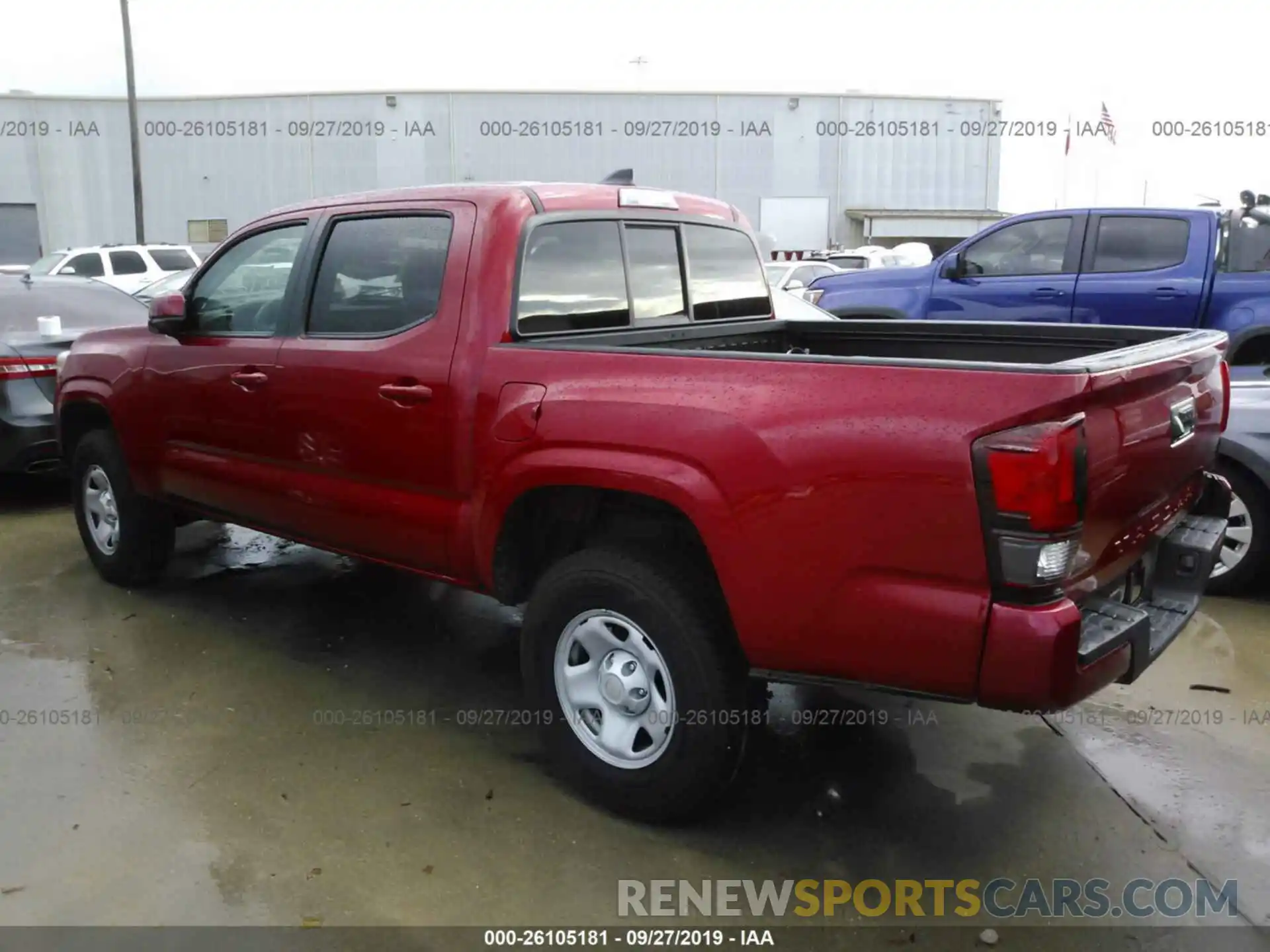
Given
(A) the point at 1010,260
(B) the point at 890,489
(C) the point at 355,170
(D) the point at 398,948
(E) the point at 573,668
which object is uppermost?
(C) the point at 355,170

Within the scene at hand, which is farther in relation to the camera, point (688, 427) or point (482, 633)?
point (482, 633)

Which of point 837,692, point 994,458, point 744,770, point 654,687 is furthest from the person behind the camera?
point 837,692

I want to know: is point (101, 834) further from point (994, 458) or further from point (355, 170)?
point (355, 170)

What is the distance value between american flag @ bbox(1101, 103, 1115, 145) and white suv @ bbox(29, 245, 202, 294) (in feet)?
71.5

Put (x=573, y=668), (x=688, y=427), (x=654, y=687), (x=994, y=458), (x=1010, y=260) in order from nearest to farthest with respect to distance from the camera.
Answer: (x=994, y=458) < (x=688, y=427) < (x=654, y=687) < (x=573, y=668) < (x=1010, y=260)

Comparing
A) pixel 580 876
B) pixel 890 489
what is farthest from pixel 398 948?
pixel 890 489

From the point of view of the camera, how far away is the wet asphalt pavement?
2891mm

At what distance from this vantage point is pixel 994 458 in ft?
7.76

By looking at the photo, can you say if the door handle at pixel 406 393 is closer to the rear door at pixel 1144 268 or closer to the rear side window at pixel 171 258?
the rear door at pixel 1144 268

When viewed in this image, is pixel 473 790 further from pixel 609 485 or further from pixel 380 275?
pixel 380 275

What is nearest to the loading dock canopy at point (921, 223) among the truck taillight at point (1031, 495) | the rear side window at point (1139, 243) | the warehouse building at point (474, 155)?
the warehouse building at point (474, 155)

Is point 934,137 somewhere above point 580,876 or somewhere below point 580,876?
above

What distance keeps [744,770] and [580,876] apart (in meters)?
0.80

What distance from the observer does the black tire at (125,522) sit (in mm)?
5152
